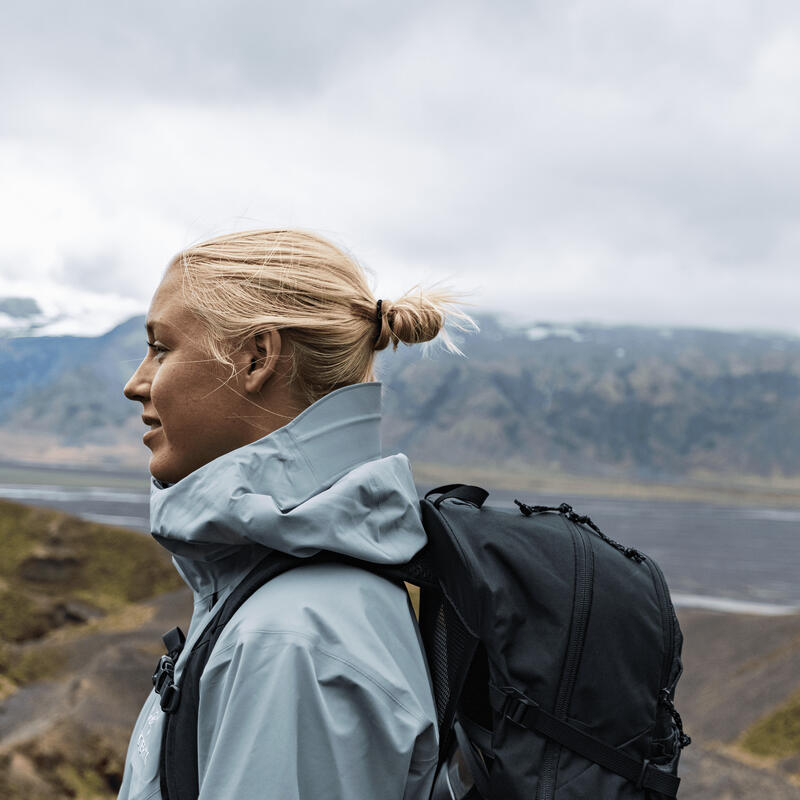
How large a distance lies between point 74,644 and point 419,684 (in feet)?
62.1

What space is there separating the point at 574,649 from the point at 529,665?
94mm

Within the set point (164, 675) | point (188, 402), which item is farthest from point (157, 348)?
point (164, 675)

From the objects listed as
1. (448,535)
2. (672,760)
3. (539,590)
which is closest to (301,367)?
(448,535)

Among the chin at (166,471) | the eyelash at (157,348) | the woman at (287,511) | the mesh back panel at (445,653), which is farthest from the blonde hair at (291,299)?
the mesh back panel at (445,653)

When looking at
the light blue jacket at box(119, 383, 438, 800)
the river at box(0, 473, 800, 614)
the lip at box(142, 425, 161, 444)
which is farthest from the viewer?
the river at box(0, 473, 800, 614)

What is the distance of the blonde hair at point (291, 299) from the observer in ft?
6.12

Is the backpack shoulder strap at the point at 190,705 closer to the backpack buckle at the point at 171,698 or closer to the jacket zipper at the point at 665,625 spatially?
the backpack buckle at the point at 171,698

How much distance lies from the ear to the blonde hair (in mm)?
20

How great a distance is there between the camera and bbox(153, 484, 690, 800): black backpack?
5.51 ft

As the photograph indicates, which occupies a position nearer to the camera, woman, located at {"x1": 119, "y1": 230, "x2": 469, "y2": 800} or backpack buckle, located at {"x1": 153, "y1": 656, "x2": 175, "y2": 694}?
woman, located at {"x1": 119, "y1": 230, "x2": 469, "y2": 800}

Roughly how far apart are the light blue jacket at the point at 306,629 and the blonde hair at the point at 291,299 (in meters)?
0.09

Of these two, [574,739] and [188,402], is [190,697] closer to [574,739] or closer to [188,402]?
[188,402]

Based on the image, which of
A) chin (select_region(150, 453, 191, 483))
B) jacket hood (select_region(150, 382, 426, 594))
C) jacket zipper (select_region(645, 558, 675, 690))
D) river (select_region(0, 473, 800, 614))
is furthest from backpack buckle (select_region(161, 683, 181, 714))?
river (select_region(0, 473, 800, 614))

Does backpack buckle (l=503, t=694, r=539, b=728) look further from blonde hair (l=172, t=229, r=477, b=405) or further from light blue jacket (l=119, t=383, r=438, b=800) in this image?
blonde hair (l=172, t=229, r=477, b=405)
